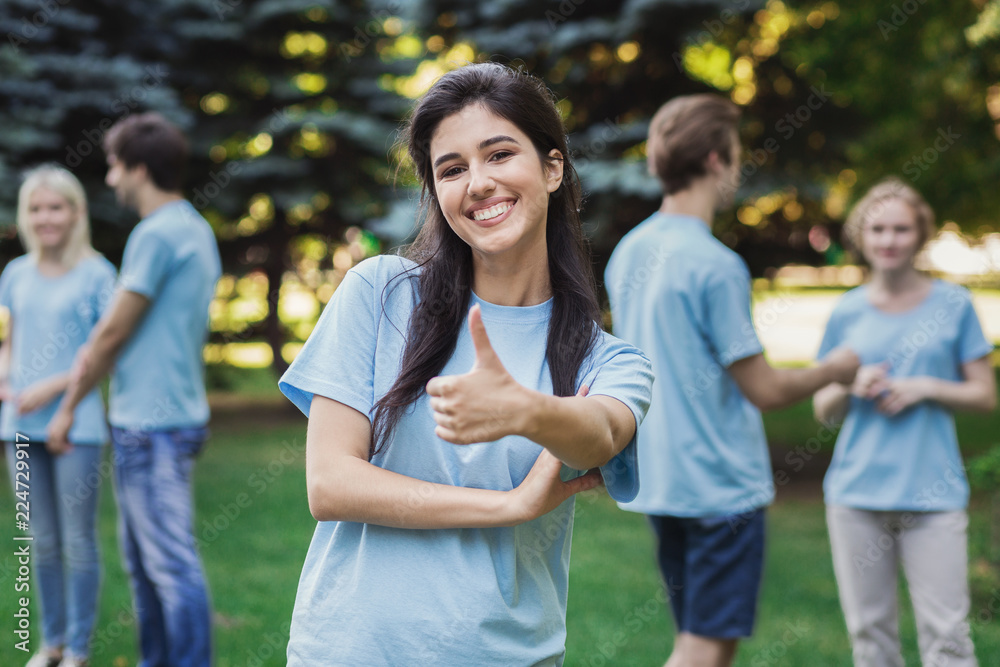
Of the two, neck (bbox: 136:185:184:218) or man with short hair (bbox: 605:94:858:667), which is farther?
neck (bbox: 136:185:184:218)

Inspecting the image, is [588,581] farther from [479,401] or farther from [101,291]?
[479,401]

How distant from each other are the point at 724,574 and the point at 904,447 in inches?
34.9

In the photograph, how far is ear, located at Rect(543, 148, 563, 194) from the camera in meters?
2.00

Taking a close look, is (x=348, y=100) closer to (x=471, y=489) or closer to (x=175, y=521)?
(x=175, y=521)

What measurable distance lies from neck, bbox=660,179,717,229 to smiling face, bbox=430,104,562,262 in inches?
69.3

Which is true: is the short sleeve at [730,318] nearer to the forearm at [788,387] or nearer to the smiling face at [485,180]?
the forearm at [788,387]

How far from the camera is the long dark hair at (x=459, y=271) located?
5.98ft

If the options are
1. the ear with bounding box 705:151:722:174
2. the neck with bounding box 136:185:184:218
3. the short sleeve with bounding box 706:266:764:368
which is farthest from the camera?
the neck with bounding box 136:185:184:218

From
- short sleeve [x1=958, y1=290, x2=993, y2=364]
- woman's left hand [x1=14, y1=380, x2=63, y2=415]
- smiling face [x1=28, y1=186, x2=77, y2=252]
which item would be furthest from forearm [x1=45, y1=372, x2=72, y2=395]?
short sleeve [x1=958, y1=290, x2=993, y2=364]

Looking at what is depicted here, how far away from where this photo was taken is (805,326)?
3066cm

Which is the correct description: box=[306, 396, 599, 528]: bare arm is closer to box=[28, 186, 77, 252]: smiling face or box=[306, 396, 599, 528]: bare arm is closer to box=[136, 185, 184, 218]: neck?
box=[136, 185, 184, 218]: neck

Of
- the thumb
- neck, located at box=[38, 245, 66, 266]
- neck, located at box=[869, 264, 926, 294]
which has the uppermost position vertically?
neck, located at box=[38, 245, 66, 266]

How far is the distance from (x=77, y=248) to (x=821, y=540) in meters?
5.97

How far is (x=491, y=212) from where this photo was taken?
6.12 feet
